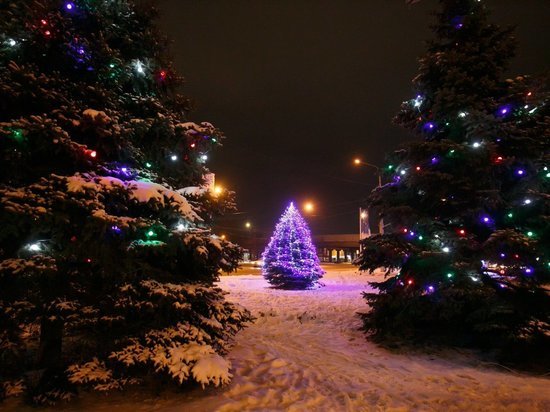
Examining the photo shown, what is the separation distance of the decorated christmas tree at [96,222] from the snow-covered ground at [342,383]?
37 cm

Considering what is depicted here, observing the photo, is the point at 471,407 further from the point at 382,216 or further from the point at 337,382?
the point at 382,216

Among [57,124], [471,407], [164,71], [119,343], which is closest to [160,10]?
[164,71]

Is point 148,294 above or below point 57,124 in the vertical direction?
below

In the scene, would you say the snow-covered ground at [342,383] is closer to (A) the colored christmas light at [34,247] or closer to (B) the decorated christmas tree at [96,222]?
(B) the decorated christmas tree at [96,222]

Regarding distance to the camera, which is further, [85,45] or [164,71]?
[164,71]

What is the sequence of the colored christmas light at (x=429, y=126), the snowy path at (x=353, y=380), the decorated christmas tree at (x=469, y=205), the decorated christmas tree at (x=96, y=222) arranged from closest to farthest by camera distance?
the decorated christmas tree at (x=96, y=222), the snowy path at (x=353, y=380), the decorated christmas tree at (x=469, y=205), the colored christmas light at (x=429, y=126)

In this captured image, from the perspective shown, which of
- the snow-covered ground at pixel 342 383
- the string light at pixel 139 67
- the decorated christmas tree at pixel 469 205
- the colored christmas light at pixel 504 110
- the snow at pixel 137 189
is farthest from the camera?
the colored christmas light at pixel 504 110

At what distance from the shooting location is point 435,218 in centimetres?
870

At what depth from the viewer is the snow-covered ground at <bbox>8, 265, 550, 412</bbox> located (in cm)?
509

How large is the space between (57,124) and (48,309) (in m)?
2.49

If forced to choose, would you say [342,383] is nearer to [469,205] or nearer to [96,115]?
[469,205]

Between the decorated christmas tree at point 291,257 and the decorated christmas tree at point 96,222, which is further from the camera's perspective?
the decorated christmas tree at point 291,257

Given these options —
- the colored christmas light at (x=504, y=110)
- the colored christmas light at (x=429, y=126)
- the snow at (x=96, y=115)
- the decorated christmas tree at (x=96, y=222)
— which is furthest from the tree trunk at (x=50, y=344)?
the colored christmas light at (x=504, y=110)

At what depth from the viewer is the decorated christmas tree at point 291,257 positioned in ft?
63.3
